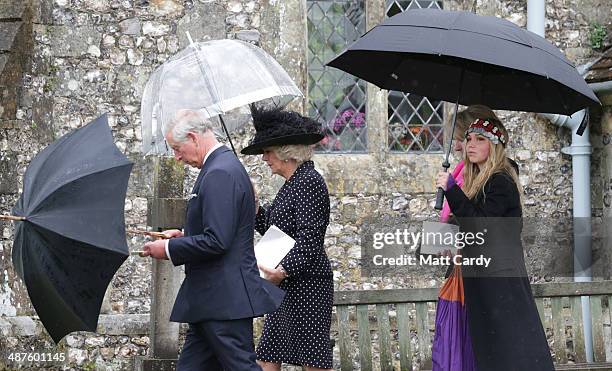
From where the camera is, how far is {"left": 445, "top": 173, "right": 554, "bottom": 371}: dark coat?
5.30 metres

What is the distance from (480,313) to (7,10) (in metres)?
4.91

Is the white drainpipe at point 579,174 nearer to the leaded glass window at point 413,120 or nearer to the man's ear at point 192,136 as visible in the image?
the leaded glass window at point 413,120

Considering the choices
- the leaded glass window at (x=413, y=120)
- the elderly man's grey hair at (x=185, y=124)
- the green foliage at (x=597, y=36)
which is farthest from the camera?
the leaded glass window at (x=413, y=120)

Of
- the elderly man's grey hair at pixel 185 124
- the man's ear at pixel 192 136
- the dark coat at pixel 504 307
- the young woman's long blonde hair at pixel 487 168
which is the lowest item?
the dark coat at pixel 504 307

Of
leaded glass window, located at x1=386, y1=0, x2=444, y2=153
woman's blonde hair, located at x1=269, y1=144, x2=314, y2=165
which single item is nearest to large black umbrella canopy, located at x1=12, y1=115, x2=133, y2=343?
woman's blonde hair, located at x1=269, y1=144, x2=314, y2=165

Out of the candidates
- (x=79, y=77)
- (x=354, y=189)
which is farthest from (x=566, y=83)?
(x=79, y=77)

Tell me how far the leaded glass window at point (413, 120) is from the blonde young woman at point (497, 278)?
3.79 meters

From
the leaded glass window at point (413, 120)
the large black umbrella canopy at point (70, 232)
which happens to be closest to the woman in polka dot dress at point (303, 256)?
the large black umbrella canopy at point (70, 232)

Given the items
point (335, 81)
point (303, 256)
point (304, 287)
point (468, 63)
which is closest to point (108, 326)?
point (335, 81)

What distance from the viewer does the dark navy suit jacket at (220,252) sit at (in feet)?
15.8

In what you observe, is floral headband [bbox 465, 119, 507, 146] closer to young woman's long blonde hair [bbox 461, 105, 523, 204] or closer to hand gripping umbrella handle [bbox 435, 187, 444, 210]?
young woman's long blonde hair [bbox 461, 105, 523, 204]

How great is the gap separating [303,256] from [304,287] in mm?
190

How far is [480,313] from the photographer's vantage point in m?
5.36

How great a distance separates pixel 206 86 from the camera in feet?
18.0
